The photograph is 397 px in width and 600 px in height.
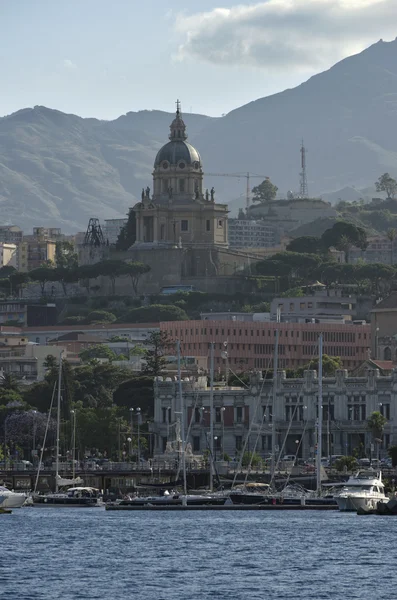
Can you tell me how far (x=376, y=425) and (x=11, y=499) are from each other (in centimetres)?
3168

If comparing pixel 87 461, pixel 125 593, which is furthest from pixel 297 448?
pixel 125 593

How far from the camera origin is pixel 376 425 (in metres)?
145

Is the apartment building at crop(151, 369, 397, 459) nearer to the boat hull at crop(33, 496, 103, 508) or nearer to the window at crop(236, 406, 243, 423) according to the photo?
the window at crop(236, 406, 243, 423)

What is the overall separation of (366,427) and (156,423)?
19.3m

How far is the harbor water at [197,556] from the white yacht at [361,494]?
913 mm

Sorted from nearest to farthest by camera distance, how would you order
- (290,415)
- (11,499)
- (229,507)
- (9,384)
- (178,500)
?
(229,507) → (178,500) → (11,499) → (290,415) → (9,384)

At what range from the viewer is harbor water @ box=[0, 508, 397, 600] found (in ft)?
272

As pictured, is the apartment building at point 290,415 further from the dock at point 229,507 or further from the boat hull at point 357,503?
the boat hull at point 357,503

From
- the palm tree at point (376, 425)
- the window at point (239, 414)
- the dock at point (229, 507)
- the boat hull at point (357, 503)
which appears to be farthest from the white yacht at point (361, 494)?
the window at point (239, 414)

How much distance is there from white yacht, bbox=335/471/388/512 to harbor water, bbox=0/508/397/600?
3.00ft

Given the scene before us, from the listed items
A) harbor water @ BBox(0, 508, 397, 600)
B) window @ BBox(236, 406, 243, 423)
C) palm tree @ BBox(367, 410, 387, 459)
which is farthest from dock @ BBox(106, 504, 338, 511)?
window @ BBox(236, 406, 243, 423)

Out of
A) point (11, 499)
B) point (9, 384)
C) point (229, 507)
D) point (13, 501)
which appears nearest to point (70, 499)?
point (13, 501)

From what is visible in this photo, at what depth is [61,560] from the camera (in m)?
93.4

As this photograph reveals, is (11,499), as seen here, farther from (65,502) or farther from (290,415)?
(290,415)
